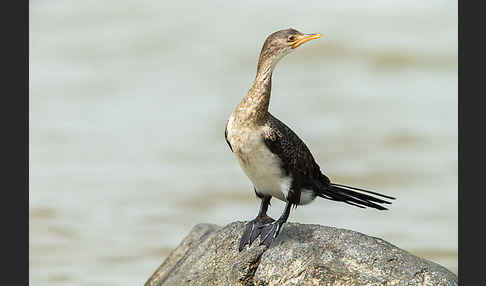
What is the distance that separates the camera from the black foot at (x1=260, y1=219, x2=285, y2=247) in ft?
30.1

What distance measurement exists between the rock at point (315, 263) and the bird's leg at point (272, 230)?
0.05 m

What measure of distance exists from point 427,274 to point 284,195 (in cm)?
143

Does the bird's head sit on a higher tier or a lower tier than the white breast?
higher

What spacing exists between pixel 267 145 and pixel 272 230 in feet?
2.40

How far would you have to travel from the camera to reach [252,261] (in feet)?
29.8

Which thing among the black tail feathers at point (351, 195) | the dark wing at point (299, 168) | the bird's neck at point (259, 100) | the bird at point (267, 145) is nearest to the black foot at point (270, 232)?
the bird at point (267, 145)

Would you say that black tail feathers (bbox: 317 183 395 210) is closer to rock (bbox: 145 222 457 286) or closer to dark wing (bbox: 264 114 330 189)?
dark wing (bbox: 264 114 330 189)

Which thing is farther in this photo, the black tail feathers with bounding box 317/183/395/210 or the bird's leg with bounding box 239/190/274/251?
the black tail feathers with bounding box 317/183/395/210

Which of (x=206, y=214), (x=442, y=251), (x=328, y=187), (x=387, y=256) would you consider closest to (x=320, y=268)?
(x=387, y=256)

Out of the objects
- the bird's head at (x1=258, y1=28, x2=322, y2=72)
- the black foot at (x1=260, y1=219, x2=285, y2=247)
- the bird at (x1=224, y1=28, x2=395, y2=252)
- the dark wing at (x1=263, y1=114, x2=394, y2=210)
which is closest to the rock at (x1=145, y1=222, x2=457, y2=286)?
the black foot at (x1=260, y1=219, x2=285, y2=247)

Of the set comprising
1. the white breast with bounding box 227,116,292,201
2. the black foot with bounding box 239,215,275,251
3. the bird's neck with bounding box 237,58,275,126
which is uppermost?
the bird's neck with bounding box 237,58,275,126

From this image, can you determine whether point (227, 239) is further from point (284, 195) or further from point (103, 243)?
point (103, 243)

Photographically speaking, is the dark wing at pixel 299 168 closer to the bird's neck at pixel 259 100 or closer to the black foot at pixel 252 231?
the bird's neck at pixel 259 100

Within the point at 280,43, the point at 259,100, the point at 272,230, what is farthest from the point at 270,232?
the point at 280,43
